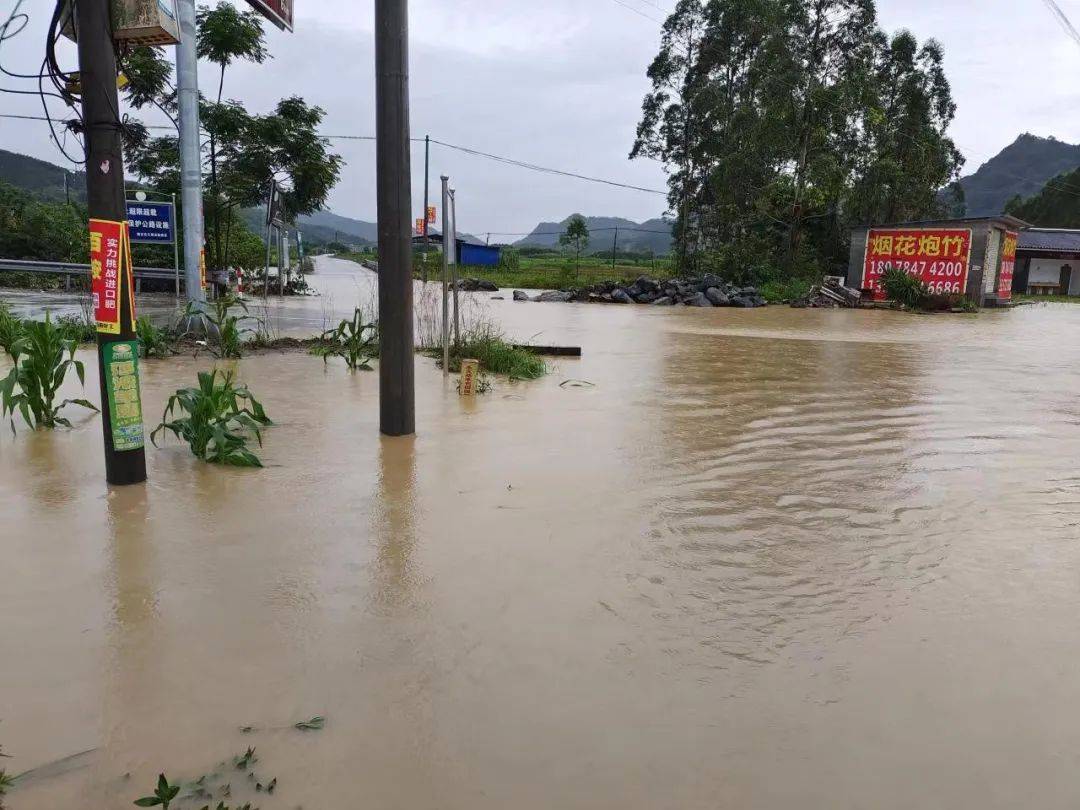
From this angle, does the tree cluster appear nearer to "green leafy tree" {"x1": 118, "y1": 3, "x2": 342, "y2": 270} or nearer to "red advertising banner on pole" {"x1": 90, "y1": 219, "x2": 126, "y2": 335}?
"green leafy tree" {"x1": 118, "y1": 3, "x2": 342, "y2": 270}

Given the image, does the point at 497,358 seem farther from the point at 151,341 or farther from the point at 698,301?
the point at 698,301

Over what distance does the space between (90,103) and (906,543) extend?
15.5 feet

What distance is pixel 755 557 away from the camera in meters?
3.90

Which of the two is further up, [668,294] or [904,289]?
[904,289]

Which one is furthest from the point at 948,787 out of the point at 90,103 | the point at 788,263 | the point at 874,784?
the point at 788,263

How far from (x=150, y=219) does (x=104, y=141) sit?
39.0ft

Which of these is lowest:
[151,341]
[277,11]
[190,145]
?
[151,341]

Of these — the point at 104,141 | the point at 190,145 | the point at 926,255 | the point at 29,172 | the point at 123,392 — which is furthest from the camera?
the point at 29,172

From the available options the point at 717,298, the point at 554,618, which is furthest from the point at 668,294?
the point at 554,618

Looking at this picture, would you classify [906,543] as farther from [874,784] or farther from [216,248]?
[216,248]

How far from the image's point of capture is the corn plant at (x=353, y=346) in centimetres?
924

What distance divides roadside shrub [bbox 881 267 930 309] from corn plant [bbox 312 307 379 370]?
69.8 feet

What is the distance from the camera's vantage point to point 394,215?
6027 millimetres

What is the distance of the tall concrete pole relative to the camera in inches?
418
